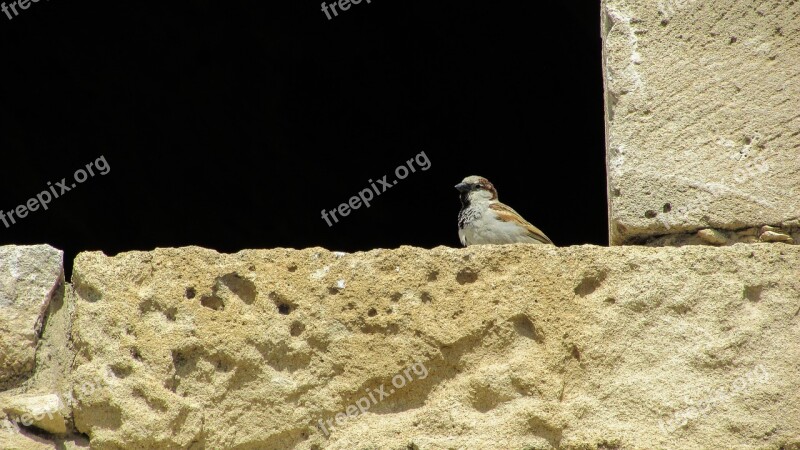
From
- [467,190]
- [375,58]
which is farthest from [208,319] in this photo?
[375,58]

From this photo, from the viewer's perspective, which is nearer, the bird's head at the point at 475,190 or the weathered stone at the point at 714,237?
the weathered stone at the point at 714,237

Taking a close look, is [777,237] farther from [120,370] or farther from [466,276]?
[120,370]

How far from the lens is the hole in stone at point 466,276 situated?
222 centimetres

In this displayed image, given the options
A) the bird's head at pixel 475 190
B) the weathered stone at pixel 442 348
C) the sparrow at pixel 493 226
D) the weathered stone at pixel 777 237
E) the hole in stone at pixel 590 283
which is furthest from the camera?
the bird's head at pixel 475 190

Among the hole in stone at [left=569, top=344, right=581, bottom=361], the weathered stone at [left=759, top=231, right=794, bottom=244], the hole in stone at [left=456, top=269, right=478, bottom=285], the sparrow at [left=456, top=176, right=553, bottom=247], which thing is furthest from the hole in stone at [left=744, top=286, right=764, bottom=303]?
the sparrow at [left=456, top=176, right=553, bottom=247]

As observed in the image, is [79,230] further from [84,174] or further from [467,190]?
[467,190]

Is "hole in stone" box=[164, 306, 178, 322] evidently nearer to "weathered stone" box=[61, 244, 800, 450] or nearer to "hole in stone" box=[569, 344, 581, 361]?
"weathered stone" box=[61, 244, 800, 450]

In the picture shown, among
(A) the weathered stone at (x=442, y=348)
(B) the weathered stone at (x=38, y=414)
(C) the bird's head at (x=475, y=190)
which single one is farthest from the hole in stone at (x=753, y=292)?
(C) the bird's head at (x=475, y=190)

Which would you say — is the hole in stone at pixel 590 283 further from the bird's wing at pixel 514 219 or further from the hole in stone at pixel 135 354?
the bird's wing at pixel 514 219

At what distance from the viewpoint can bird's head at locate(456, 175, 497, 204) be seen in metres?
4.05

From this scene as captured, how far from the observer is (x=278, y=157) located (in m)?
5.80

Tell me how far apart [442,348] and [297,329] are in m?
0.28

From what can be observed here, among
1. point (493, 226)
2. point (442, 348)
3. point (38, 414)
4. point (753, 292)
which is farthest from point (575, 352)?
point (493, 226)

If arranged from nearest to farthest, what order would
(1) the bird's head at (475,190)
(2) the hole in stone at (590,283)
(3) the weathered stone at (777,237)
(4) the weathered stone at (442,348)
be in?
(4) the weathered stone at (442,348) → (2) the hole in stone at (590,283) → (3) the weathered stone at (777,237) → (1) the bird's head at (475,190)
